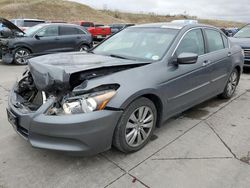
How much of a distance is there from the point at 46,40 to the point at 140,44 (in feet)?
23.4

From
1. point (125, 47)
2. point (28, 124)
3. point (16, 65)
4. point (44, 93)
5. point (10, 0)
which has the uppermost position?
point (10, 0)

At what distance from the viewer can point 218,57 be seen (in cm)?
445

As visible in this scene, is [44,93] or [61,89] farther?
[44,93]

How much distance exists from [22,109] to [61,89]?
554 millimetres

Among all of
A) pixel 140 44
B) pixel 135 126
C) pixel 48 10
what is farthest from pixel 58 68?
pixel 48 10

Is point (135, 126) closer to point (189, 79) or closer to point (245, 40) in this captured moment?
point (189, 79)

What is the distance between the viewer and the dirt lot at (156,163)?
102 inches

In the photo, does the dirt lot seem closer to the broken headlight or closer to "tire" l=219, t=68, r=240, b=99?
the broken headlight

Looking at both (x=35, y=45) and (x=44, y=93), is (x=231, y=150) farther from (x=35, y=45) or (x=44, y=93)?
(x=35, y=45)

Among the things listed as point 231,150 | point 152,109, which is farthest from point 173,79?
point 231,150

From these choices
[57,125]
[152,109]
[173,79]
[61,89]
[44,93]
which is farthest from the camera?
[173,79]

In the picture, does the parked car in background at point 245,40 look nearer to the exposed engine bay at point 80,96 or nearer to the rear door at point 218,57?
the rear door at point 218,57

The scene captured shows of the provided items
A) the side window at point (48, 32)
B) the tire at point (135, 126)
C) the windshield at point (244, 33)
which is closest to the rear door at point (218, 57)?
the tire at point (135, 126)

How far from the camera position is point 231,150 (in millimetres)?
3225
